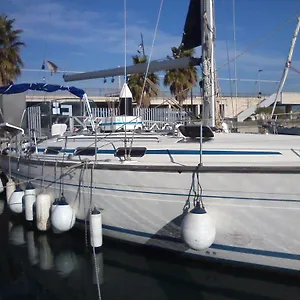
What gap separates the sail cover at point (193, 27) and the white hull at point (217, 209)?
392 centimetres

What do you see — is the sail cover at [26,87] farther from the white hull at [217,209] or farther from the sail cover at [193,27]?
the white hull at [217,209]

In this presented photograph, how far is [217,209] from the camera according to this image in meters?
6.15

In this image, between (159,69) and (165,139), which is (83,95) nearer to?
(159,69)

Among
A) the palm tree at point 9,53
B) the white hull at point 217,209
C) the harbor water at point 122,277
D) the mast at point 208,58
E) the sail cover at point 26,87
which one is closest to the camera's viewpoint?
the white hull at point 217,209

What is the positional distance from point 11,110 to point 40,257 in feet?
32.9

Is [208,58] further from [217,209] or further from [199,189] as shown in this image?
[217,209]

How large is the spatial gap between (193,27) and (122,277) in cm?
571

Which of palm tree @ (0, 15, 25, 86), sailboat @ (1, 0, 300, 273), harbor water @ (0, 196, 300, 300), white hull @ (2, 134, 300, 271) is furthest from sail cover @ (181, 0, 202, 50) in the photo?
palm tree @ (0, 15, 25, 86)

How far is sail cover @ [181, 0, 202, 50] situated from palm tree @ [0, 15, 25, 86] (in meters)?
17.9

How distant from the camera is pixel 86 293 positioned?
603 centimetres

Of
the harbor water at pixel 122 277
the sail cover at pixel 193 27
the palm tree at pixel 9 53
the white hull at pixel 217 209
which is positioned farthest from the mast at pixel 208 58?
the palm tree at pixel 9 53

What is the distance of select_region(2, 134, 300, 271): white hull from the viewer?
19.0 ft

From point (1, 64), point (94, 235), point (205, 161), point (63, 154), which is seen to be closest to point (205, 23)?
point (205, 161)

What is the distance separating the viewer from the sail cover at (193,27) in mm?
8977
